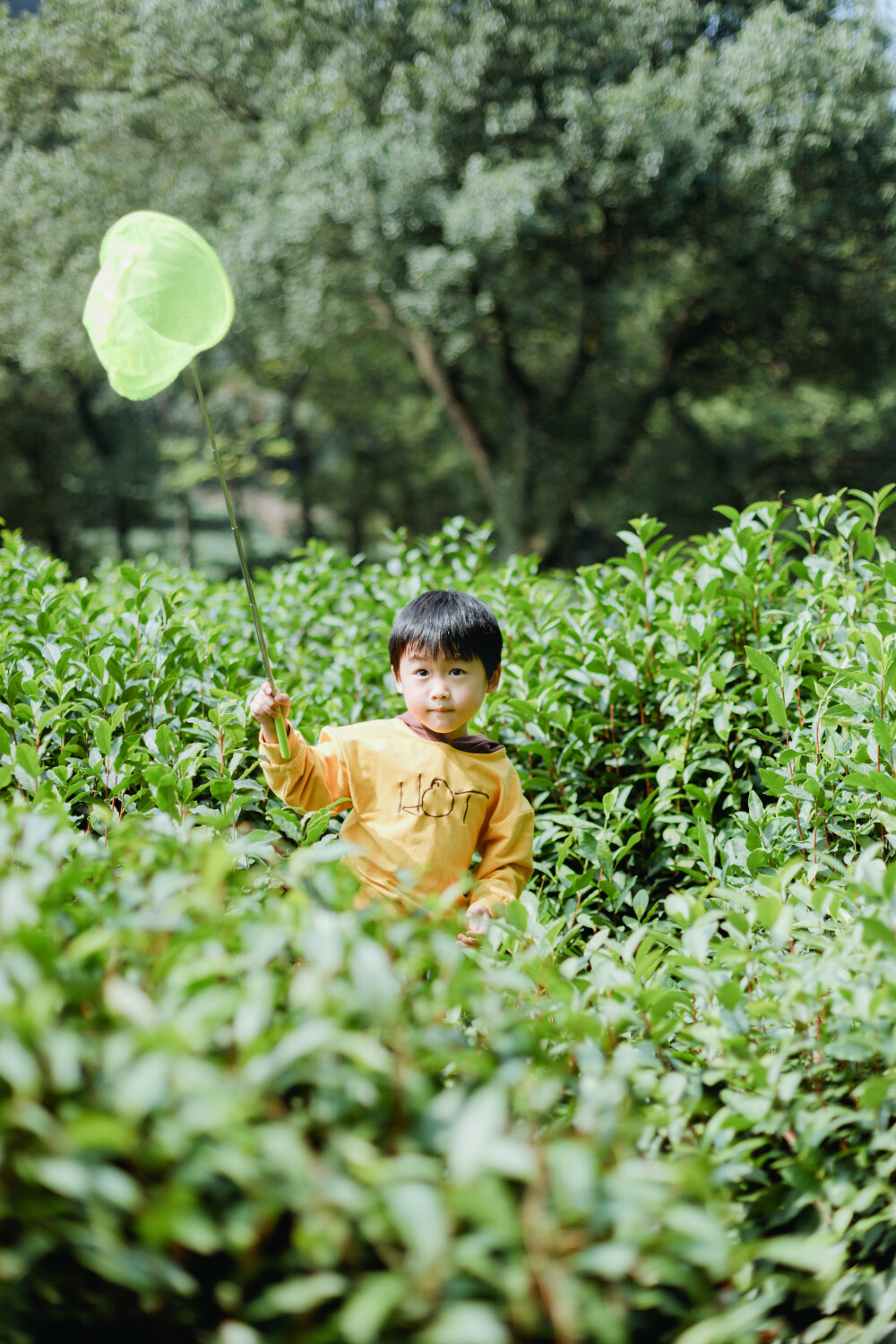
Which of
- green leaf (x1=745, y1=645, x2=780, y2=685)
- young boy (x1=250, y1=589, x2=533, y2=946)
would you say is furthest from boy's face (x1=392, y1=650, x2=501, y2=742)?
green leaf (x1=745, y1=645, x2=780, y2=685)

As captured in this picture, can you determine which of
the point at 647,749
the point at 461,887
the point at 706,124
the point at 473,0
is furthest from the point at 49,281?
the point at 461,887

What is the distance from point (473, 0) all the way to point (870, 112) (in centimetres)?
554

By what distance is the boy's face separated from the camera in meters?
2.50

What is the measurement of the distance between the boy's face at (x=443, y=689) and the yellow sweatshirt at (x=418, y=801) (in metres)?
0.08

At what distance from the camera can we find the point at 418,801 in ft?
8.07

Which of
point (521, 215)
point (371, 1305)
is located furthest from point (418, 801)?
point (521, 215)

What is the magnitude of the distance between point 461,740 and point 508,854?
0.36 meters

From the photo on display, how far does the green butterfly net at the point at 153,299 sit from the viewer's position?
6.52 feet

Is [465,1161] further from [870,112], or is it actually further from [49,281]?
[49,281]

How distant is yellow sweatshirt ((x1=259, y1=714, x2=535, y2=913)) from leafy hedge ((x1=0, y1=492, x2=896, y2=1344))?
0.17 metres

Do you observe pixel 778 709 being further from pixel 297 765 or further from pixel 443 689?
pixel 297 765

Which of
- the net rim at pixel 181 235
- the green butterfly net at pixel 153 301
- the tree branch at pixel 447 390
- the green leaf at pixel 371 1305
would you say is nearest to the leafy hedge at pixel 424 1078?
the green leaf at pixel 371 1305

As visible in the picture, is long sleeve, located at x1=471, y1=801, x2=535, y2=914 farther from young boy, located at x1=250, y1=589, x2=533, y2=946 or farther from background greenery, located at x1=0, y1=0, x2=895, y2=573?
background greenery, located at x1=0, y1=0, x2=895, y2=573

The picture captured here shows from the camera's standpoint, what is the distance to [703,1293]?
1.07 m
